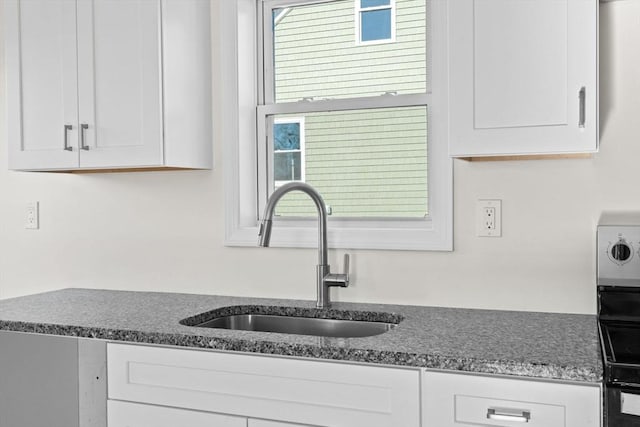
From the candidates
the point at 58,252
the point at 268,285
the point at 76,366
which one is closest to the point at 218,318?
the point at 268,285

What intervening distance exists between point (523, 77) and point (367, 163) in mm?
753

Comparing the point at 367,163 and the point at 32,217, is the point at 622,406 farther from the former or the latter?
the point at 32,217

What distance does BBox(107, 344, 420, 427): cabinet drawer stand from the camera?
155 cm

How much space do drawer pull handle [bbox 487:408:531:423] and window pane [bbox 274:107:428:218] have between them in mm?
944

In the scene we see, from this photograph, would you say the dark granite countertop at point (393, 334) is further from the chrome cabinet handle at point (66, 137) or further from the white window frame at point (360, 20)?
the white window frame at point (360, 20)

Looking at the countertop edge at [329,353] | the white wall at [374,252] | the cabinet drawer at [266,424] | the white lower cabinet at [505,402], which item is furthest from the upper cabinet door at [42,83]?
the white lower cabinet at [505,402]

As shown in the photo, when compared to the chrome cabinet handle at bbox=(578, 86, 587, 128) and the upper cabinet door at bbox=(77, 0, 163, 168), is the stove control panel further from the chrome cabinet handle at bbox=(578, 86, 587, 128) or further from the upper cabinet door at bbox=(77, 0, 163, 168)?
the upper cabinet door at bbox=(77, 0, 163, 168)

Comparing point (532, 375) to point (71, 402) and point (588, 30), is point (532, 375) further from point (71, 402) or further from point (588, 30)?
point (71, 402)

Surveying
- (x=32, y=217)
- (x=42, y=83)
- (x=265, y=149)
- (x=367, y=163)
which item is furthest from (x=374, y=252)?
(x=32, y=217)

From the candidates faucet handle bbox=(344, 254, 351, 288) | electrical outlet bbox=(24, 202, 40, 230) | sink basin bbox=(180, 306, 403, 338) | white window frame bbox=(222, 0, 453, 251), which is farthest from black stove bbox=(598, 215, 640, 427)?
electrical outlet bbox=(24, 202, 40, 230)

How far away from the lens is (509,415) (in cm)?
145

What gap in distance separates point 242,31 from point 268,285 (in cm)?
97

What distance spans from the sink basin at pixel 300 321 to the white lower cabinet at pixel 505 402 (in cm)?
53

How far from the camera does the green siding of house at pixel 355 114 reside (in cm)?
231
